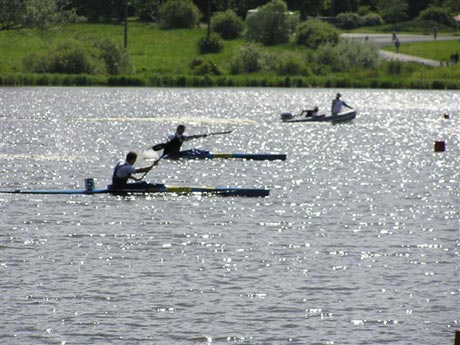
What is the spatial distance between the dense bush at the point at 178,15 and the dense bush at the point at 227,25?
3896 millimetres

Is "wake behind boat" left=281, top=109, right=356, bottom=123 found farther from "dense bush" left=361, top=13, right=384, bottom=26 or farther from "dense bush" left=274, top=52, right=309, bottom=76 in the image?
"dense bush" left=361, top=13, right=384, bottom=26

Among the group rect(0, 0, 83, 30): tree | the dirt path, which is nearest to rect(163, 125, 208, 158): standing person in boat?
rect(0, 0, 83, 30): tree

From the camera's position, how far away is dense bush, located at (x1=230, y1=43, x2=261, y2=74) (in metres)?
117

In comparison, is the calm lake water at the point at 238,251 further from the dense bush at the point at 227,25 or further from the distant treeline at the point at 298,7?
the distant treeline at the point at 298,7

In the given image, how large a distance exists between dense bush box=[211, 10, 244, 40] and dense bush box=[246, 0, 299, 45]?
1.29 metres

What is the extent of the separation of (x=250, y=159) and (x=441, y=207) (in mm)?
15154

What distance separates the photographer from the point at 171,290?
87.7 feet

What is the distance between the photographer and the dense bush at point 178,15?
5463 inches

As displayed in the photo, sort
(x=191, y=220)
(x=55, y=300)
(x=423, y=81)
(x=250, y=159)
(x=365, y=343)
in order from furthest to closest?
(x=423, y=81)
(x=250, y=159)
(x=191, y=220)
(x=55, y=300)
(x=365, y=343)

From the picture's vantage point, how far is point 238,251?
3116cm

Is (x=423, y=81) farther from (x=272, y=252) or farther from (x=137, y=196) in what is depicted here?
(x=272, y=252)

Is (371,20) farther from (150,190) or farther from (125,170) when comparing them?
(125,170)

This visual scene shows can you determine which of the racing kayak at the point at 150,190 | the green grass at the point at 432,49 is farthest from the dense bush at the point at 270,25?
the racing kayak at the point at 150,190

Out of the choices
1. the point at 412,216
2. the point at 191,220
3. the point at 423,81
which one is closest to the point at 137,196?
the point at 191,220
